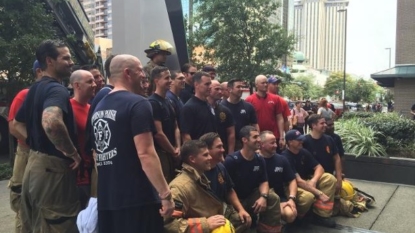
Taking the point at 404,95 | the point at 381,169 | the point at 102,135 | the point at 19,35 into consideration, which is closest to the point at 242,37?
the point at 404,95

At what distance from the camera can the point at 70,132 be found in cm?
337

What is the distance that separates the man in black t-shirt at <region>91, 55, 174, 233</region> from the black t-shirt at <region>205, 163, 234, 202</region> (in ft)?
3.55

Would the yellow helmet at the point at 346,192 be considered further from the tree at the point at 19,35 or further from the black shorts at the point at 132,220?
the tree at the point at 19,35

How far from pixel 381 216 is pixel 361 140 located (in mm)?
2844

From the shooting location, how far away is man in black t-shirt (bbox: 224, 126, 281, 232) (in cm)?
429

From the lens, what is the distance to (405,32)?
19984 mm

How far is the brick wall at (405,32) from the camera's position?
19.7 metres

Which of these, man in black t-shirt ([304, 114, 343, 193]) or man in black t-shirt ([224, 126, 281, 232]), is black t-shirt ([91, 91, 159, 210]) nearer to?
man in black t-shirt ([224, 126, 281, 232])

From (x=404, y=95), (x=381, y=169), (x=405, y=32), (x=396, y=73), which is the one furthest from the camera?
(x=405, y=32)

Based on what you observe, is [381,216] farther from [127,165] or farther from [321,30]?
[321,30]

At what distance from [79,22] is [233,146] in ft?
31.5

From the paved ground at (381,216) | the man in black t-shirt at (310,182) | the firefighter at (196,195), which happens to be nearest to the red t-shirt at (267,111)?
the man in black t-shirt at (310,182)

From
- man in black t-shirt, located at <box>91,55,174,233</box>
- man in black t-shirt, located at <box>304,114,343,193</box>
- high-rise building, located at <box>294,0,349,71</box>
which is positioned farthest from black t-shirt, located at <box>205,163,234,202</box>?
high-rise building, located at <box>294,0,349,71</box>

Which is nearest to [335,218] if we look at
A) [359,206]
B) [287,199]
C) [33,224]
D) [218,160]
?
[359,206]
